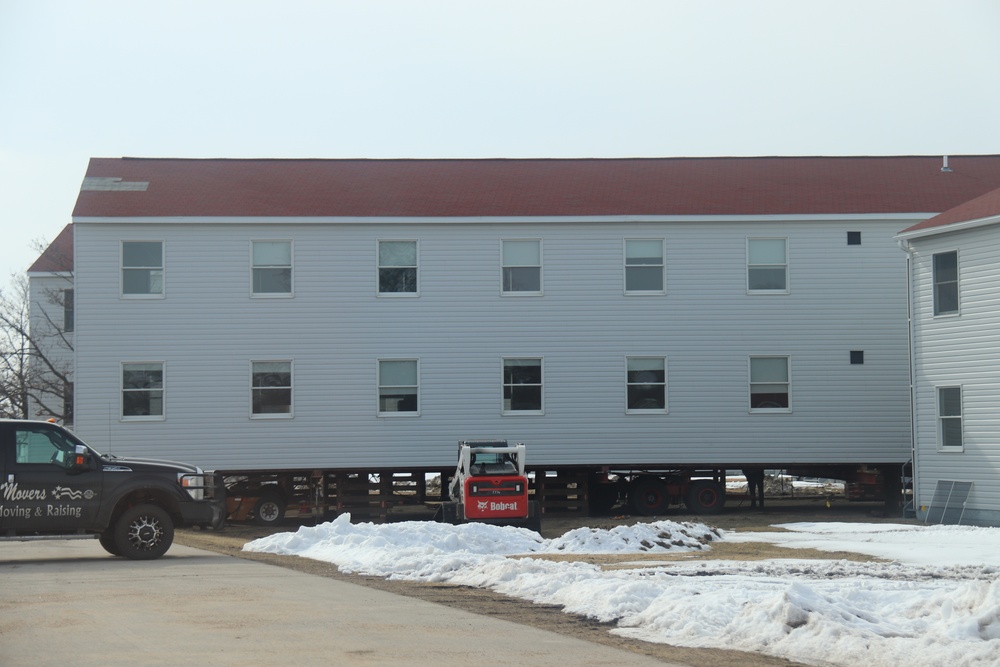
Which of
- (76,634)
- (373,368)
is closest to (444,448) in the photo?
(373,368)

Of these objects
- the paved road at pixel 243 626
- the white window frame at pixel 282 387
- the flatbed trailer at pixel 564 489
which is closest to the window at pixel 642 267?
the flatbed trailer at pixel 564 489

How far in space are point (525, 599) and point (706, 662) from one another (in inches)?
174

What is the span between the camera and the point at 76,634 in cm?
1077

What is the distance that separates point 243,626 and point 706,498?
21.7 meters

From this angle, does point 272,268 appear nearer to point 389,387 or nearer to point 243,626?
point 389,387

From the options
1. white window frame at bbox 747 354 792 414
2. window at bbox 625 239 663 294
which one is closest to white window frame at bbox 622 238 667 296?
window at bbox 625 239 663 294

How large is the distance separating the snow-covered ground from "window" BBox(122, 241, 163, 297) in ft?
37.4

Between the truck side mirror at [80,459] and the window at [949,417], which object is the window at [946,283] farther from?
the truck side mirror at [80,459]

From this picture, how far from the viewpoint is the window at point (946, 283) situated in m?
27.5

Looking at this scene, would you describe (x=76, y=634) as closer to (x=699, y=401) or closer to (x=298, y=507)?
(x=298, y=507)

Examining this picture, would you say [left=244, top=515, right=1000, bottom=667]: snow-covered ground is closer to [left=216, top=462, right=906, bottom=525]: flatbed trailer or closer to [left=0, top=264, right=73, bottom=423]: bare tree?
[left=216, top=462, right=906, bottom=525]: flatbed trailer

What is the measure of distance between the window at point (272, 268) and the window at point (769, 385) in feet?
40.3

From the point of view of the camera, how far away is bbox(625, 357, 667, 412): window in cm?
3130

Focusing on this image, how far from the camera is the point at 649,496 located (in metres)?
31.6
